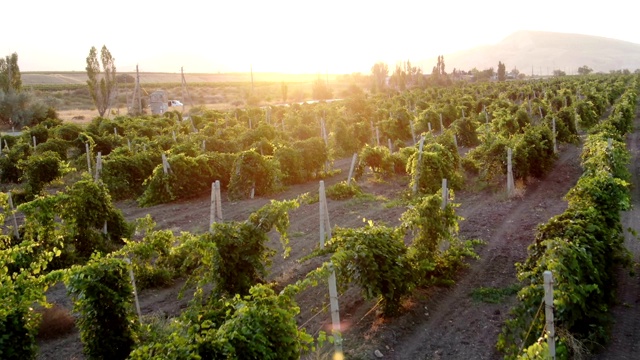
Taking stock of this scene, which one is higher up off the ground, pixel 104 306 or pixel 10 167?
pixel 10 167

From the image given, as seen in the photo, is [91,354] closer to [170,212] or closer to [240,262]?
[240,262]

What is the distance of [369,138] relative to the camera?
28500mm

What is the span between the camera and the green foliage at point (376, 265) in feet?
27.1

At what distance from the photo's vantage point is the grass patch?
9.19 metres

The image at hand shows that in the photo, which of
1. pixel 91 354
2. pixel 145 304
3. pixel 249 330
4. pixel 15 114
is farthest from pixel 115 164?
pixel 15 114

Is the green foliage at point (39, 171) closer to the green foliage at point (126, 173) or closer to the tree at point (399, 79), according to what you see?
the green foliage at point (126, 173)

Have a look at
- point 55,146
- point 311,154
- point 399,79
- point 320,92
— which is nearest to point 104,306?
point 311,154

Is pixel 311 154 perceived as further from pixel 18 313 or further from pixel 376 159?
pixel 18 313

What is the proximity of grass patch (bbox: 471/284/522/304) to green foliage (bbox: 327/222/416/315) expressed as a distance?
136 centimetres

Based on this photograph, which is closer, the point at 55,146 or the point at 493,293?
the point at 493,293

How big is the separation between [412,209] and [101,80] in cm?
4543

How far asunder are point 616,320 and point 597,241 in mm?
1272

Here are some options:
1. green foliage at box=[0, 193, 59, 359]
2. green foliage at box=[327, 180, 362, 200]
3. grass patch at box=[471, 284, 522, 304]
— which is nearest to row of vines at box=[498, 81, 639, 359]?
grass patch at box=[471, 284, 522, 304]

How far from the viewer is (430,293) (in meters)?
9.55
